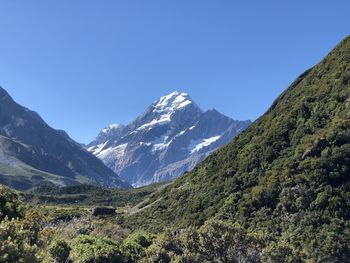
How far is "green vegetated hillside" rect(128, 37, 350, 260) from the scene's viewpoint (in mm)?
63031

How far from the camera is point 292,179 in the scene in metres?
73.0

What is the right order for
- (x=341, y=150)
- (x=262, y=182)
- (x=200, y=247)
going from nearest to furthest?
1. (x=200, y=247)
2. (x=341, y=150)
3. (x=262, y=182)

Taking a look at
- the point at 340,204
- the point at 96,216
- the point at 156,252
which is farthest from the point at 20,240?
the point at 96,216

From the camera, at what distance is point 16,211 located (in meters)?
53.3

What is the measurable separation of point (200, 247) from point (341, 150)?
34.5 m

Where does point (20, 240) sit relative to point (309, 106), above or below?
below

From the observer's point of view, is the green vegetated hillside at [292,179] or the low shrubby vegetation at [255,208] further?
the green vegetated hillside at [292,179]

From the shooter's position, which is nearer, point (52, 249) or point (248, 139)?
point (52, 249)

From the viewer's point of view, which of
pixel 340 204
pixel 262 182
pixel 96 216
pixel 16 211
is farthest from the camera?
pixel 96 216

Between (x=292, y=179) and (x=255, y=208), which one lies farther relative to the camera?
(x=255, y=208)

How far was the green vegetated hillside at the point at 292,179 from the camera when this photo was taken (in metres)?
63.0

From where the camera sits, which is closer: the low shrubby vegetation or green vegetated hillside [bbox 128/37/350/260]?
the low shrubby vegetation

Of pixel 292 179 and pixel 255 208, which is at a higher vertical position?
pixel 292 179

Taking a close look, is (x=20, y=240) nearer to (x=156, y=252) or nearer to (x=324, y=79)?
(x=156, y=252)
